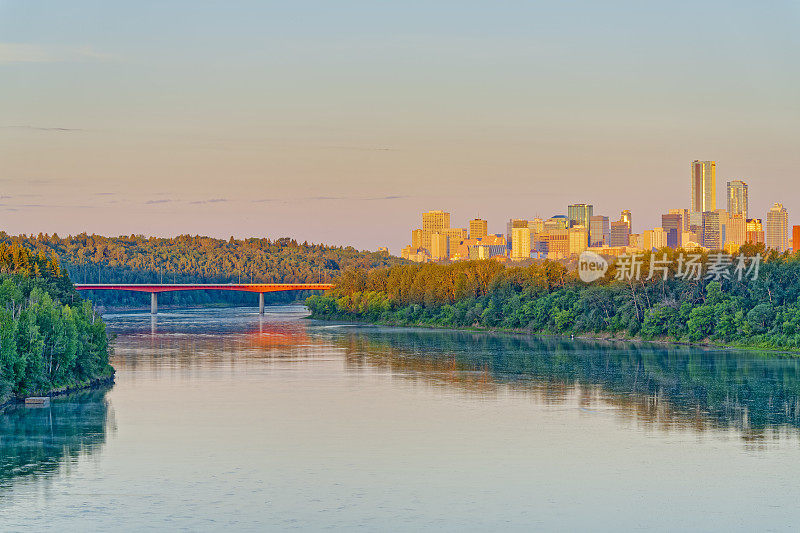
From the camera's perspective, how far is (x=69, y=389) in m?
53.9

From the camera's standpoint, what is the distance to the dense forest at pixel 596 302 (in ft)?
282

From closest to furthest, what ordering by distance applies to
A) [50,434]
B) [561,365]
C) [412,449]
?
[412,449] < [50,434] < [561,365]

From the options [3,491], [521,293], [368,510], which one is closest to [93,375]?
[3,491]

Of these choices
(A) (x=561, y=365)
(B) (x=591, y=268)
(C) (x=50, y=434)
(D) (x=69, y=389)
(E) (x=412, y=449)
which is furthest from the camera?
(B) (x=591, y=268)

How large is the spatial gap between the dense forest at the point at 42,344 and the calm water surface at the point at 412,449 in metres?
1.71

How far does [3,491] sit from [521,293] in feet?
286

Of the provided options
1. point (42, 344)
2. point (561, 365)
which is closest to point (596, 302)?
point (561, 365)

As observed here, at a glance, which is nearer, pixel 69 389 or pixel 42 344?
pixel 42 344

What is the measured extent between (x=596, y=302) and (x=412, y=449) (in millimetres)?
63633

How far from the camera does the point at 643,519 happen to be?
29.1 metres

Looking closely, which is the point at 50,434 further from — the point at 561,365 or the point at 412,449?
the point at 561,365

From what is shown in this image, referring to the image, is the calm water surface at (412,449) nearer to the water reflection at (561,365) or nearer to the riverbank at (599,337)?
the water reflection at (561,365)

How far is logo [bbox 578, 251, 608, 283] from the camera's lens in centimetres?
11122

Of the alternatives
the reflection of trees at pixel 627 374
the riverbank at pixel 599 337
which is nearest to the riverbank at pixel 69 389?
the reflection of trees at pixel 627 374
